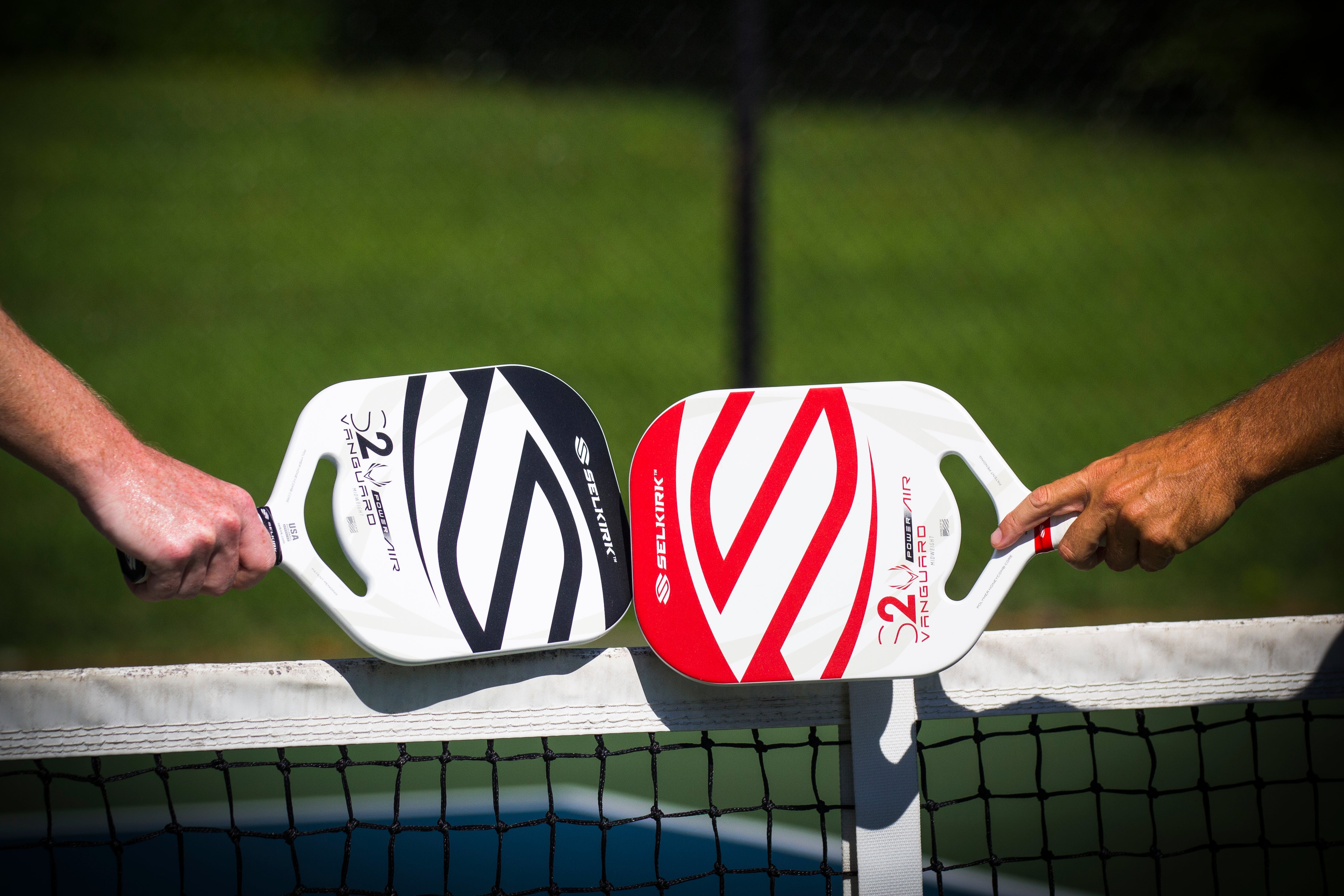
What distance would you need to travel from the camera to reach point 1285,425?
136 cm

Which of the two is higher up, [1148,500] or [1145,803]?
[1148,500]

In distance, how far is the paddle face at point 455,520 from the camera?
1382 millimetres

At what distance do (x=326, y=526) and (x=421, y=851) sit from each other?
10.1 ft

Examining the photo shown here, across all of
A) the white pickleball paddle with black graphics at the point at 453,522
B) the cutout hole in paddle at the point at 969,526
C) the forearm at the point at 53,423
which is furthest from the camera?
the cutout hole in paddle at the point at 969,526

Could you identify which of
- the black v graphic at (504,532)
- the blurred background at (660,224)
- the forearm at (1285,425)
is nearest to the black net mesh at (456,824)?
the black v graphic at (504,532)

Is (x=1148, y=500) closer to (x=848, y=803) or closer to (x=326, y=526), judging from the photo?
(x=848, y=803)

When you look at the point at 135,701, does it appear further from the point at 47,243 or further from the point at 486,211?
the point at 47,243

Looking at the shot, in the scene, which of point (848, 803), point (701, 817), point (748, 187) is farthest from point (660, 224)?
point (848, 803)

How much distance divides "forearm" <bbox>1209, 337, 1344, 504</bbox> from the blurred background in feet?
11.1

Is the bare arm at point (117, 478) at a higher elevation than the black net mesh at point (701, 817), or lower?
higher

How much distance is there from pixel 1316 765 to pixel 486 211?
1084cm

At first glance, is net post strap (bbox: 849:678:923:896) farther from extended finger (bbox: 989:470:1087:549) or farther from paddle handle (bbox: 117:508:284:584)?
paddle handle (bbox: 117:508:284:584)

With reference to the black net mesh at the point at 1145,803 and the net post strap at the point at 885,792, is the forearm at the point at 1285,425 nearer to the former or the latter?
the net post strap at the point at 885,792

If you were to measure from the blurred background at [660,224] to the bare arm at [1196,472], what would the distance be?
336 centimetres
